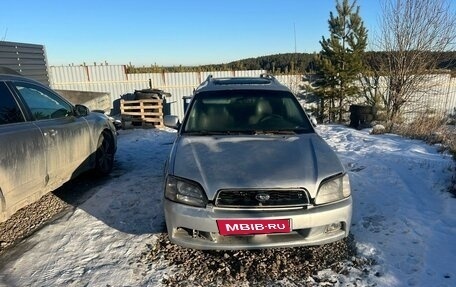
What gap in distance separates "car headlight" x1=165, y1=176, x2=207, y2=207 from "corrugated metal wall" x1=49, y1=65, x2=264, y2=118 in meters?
16.5

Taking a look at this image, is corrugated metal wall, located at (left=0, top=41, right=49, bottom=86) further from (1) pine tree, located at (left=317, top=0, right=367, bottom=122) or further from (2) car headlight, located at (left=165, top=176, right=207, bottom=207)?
(1) pine tree, located at (left=317, top=0, right=367, bottom=122)

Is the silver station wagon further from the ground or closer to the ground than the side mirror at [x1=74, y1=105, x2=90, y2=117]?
closer to the ground

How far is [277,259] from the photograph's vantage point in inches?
118

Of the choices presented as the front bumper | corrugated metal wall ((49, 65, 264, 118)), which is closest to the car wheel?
the front bumper

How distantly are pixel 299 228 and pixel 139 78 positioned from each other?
17.8 m

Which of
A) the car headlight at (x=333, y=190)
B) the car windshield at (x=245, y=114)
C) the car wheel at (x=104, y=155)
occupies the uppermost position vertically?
the car windshield at (x=245, y=114)

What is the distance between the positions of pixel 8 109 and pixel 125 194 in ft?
6.08

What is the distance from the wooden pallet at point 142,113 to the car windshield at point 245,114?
25.7ft

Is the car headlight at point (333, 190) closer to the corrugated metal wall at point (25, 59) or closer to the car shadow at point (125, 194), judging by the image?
the car shadow at point (125, 194)

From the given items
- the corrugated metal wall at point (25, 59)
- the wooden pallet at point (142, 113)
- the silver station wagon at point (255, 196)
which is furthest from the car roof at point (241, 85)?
the wooden pallet at point (142, 113)

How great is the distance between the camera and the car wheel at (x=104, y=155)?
17.8 ft

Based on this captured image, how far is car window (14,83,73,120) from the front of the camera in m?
3.85

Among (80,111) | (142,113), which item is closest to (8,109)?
(80,111)

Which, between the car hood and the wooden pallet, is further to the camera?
the wooden pallet
